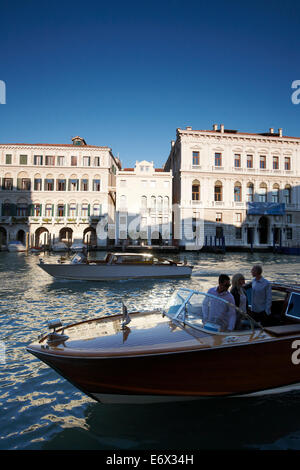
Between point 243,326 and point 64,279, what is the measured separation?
11602mm

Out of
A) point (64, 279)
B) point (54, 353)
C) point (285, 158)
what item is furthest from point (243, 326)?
point (285, 158)

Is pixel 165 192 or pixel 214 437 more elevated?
pixel 165 192

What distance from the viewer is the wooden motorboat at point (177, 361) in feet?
11.1

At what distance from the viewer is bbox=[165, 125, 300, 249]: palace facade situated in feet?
121

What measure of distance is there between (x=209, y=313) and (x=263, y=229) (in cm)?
3740

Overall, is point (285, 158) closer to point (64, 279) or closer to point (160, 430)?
point (64, 279)

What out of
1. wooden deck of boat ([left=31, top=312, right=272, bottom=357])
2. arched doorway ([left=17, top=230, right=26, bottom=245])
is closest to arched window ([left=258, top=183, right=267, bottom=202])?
arched doorway ([left=17, top=230, right=26, bottom=245])

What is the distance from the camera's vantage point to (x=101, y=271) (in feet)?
46.3

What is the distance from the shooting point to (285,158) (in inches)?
1526

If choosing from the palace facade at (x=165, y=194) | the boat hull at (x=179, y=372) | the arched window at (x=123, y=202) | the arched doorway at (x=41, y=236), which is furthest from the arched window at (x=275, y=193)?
the boat hull at (x=179, y=372)

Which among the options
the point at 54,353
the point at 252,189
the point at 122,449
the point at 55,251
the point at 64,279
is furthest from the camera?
the point at 252,189

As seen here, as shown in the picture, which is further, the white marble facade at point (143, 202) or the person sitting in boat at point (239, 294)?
the white marble facade at point (143, 202)

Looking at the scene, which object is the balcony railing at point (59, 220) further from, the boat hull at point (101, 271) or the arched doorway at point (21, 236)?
the boat hull at point (101, 271)

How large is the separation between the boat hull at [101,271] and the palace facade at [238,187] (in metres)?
21.7
